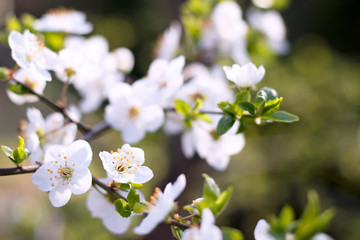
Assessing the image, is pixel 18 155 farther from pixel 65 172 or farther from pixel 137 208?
pixel 137 208

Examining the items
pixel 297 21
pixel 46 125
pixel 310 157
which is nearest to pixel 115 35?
pixel 297 21

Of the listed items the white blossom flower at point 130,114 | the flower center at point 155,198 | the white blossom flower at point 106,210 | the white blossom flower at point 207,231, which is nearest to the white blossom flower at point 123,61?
the white blossom flower at point 130,114

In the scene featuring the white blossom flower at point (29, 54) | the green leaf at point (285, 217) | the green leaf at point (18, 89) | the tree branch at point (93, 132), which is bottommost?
the tree branch at point (93, 132)

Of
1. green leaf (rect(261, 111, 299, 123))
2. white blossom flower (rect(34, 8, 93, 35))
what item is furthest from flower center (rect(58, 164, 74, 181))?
white blossom flower (rect(34, 8, 93, 35))

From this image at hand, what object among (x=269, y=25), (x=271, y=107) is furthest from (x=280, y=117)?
(x=269, y=25)

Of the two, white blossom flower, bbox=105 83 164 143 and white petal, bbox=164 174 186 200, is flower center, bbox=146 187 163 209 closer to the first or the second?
white petal, bbox=164 174 186 200

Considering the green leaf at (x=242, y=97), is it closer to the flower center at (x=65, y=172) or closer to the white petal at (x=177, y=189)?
the white petal at (x=177, y=189)
